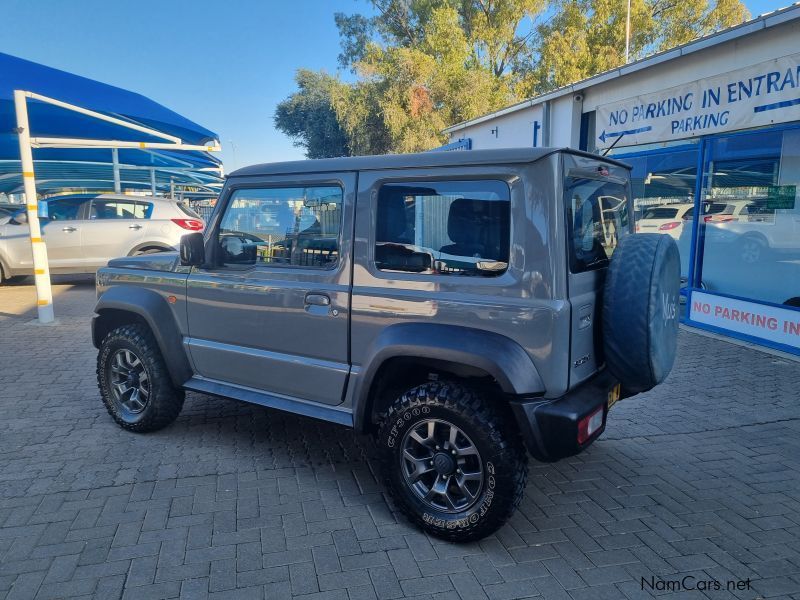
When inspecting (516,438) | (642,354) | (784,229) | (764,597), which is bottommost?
(764,597)

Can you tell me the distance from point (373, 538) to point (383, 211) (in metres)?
1.71

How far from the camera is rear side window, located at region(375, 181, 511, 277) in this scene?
8.82ft

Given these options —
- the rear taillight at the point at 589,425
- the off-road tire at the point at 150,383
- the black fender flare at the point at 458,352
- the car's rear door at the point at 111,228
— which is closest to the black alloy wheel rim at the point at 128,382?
the off-road tire at the point at 150,383

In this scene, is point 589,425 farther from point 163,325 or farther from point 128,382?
point 128,382

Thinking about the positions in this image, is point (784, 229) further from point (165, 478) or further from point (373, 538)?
point (165, 478)

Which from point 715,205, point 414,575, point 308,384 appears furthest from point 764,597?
point 715,205

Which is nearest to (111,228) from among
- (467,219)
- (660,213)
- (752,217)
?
(467,219)

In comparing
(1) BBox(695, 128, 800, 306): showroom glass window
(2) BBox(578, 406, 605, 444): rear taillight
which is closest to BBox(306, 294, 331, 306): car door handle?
(2) BBox(578, 406, 605, 444): rear taillight

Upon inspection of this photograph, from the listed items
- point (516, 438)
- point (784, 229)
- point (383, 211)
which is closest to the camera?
point (516, 438)

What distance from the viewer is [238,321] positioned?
3529 mm

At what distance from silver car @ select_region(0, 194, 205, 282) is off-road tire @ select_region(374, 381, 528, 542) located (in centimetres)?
905

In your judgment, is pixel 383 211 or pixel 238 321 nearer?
pixel 383 211

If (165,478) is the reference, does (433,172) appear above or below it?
above

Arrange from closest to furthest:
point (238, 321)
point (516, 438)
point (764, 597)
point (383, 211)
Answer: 1. point (764, 597)
2. point (516, 438)
3. point (383, 211)
4. point (238, 321)
